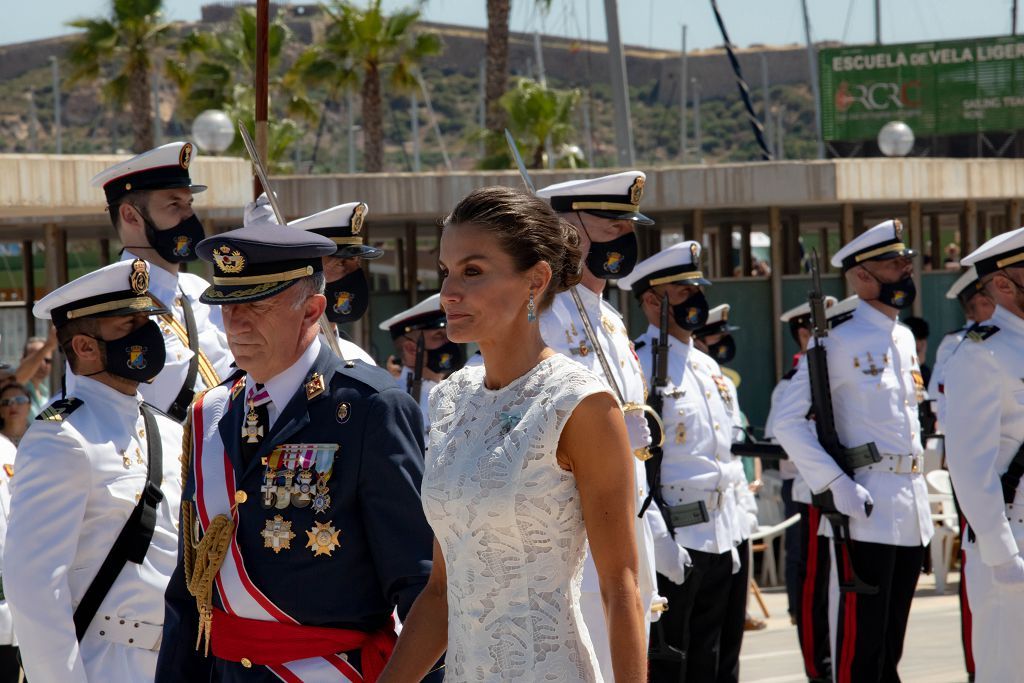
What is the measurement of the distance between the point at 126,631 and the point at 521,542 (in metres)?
1.78

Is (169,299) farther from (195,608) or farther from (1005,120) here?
(1005,120)

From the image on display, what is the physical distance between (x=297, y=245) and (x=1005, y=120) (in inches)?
988

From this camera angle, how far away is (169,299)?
605 cm

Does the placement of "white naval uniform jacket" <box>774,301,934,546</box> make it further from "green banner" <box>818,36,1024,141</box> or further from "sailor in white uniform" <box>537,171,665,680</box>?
"green banner" <box>818,36,1024,141</box>

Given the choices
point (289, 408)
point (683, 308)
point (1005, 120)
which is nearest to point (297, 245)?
point (289, 408)

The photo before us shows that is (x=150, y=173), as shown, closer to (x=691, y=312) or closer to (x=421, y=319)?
(x=691, y=312)

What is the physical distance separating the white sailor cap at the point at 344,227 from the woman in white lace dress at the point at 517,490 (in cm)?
273

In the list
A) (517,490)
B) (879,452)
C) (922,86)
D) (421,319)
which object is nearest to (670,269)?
(879,452)

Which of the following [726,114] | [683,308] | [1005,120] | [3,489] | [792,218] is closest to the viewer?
[3,489]

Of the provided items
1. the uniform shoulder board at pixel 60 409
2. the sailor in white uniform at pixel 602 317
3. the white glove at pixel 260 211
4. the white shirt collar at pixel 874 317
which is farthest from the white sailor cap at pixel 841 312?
the uniform shoulder board at pixel 60 409

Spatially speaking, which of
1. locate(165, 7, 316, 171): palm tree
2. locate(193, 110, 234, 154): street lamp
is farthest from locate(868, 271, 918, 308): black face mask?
locate(165, 7, 316, 171): palm tree

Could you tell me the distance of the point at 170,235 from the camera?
6121 mm

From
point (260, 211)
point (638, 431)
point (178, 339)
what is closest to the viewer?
point (638, 431)

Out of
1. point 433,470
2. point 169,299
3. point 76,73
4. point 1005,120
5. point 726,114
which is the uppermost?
point 726,114
